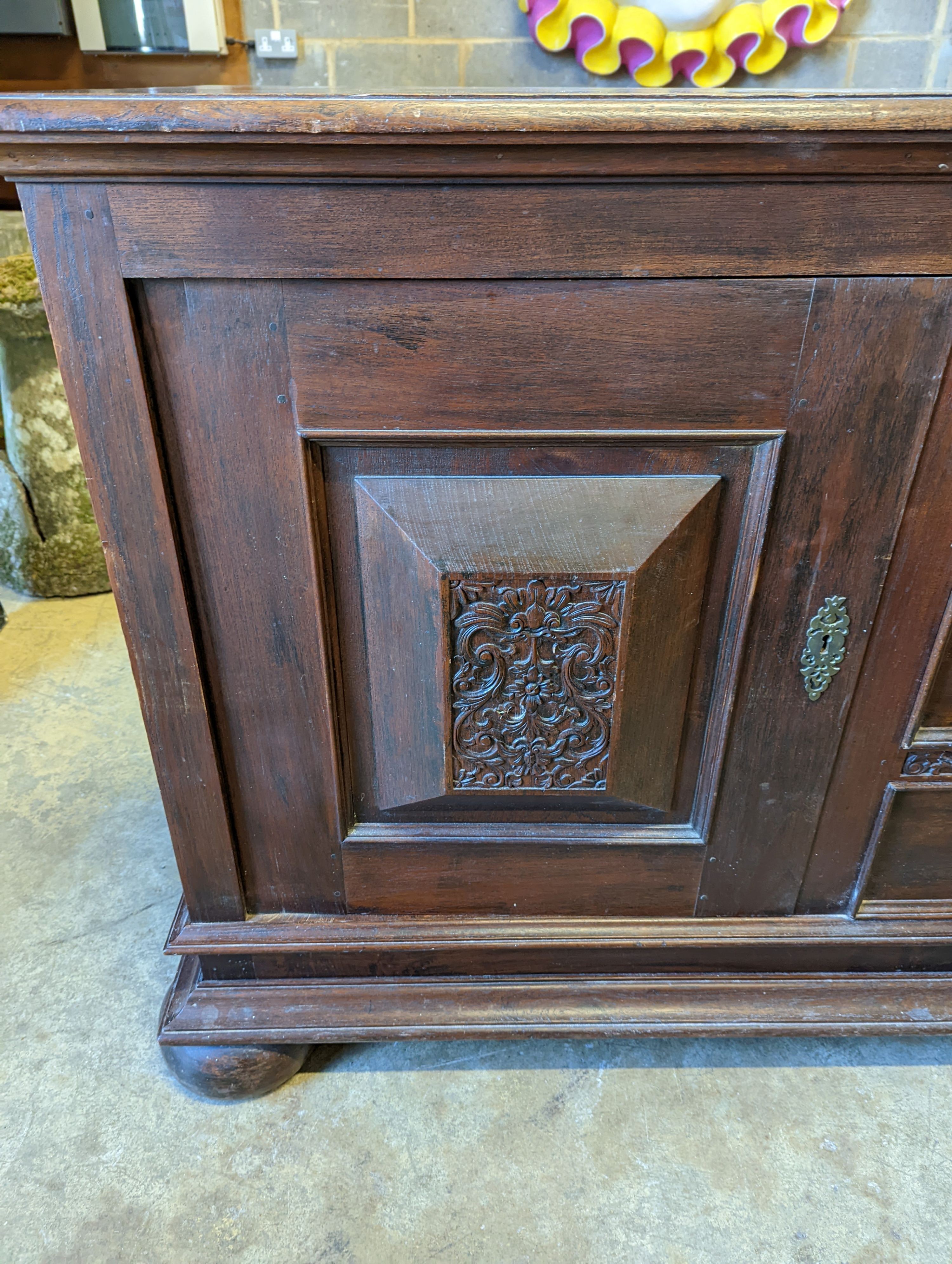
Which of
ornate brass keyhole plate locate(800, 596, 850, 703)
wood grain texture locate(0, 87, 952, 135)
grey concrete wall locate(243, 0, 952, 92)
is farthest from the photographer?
grey concrete wall locate(243, 0, 952, 92)

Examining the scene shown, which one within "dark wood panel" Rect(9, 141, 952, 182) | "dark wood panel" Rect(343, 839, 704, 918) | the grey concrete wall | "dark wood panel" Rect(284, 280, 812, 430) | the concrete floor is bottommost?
the concrete floor

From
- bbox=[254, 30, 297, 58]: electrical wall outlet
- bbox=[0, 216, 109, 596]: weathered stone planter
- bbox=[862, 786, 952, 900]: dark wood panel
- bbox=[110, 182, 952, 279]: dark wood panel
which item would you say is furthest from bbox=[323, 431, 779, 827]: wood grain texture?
bbox=[254, 30, 297, 58]: electrical wall outlet

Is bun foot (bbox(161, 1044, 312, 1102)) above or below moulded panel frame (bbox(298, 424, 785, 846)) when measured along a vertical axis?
below

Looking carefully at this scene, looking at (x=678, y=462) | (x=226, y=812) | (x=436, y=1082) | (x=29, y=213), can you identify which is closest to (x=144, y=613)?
(x=226, y=812)

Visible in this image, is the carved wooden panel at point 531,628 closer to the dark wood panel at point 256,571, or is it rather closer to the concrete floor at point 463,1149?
the dark wood panel at point 256,571

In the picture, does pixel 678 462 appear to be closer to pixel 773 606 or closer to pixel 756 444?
pixel 756 444

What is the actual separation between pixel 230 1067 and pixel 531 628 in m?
0.66

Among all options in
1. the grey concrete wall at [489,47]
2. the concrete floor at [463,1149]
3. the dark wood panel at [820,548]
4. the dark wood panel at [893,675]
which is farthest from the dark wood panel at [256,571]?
the grey concrete wall at [489,47]

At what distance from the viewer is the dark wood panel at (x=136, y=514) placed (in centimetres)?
65

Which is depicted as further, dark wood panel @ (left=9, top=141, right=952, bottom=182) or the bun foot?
the bun foot

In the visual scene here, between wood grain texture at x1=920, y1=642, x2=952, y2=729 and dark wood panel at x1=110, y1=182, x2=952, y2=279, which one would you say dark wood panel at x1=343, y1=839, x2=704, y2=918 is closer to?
wood grain texture at x1=920, y1=642, x2=952, y2=729

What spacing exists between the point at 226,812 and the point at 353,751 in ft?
0.54

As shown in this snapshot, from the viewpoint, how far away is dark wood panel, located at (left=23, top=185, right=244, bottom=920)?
2.13ft

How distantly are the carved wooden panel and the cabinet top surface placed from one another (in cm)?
28
